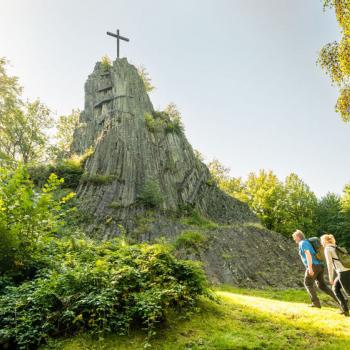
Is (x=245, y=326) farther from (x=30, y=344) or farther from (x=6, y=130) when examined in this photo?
(x=6, y=130)

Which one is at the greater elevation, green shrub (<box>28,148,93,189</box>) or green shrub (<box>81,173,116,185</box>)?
green shrub (<box>28,148,93,189</box>)

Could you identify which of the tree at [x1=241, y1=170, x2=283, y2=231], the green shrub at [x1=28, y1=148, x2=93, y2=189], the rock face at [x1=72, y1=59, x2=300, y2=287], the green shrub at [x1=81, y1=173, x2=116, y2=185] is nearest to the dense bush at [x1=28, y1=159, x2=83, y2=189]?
the green shrub at [x1=28, y1=148, x2=93, y2=189]

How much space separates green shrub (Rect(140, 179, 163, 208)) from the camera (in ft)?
67.4

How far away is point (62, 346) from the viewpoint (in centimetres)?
488

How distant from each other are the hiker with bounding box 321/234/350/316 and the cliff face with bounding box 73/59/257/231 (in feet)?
43.4

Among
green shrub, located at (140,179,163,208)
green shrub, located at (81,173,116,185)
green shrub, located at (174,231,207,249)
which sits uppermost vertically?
green shrub, located at (81,173,116,185)

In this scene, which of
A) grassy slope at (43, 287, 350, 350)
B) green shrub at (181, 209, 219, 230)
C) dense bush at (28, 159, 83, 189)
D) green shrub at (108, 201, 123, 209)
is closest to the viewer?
grassy slope at (43, 287, 350, 350)

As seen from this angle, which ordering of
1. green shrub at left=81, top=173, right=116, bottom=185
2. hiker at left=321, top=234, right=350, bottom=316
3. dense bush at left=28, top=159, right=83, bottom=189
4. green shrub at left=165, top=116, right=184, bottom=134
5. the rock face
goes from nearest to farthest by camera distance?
hiker at left=321, top=234, right=350, bottom=316
the rock face
green shrub at left=81, top=173, right=116, bottom=185
dense bush at left=28, top=159, right=83, bottom=189
green shrub at left=165, top=116, right=184, bottom=134

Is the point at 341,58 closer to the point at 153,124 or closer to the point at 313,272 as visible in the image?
the point at 313,272

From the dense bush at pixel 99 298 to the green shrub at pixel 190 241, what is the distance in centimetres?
856

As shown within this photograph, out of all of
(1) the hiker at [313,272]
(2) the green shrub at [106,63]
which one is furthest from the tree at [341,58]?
(2) the green shrub at [106,63]

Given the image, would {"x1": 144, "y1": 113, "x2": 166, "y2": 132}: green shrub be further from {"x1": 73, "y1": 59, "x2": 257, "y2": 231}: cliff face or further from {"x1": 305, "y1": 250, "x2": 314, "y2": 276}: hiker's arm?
{"x1": 305, "y1": 250, "x2": 314, "y2": 276}: hiker's arm

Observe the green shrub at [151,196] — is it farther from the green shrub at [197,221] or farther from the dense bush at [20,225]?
the dense bush at [20,225]

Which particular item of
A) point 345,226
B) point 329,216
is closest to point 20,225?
point 345,226
